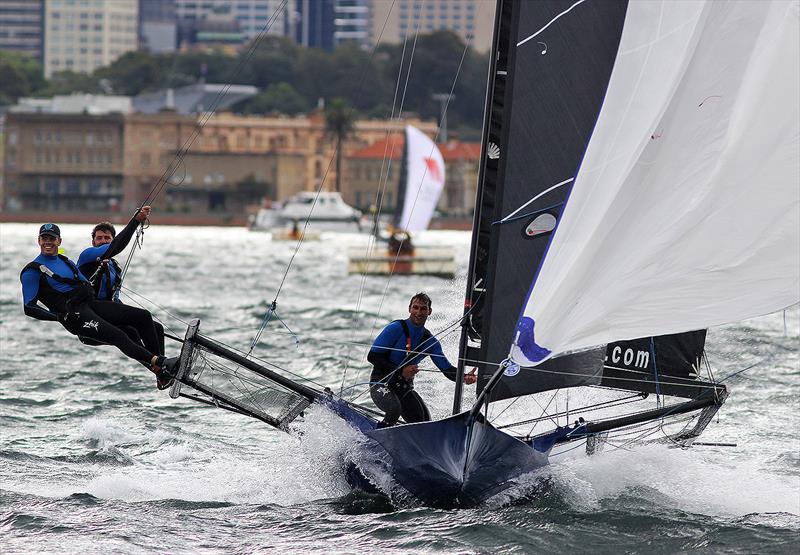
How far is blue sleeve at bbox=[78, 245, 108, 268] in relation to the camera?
8094 mm

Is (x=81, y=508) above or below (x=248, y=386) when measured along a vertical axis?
below

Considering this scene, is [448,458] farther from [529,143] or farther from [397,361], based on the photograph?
[529,143]

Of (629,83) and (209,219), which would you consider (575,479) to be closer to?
(629,83)

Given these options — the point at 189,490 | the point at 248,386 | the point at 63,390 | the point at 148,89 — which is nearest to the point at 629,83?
the point at 248,386

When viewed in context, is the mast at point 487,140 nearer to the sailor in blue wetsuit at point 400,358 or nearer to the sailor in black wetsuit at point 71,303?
the sailor in blue wetsuit at point 400,358

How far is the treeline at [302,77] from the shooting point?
108062mm

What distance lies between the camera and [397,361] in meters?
7.88

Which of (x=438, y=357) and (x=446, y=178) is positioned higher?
(x=438, y=357)

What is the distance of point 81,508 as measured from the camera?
772cm

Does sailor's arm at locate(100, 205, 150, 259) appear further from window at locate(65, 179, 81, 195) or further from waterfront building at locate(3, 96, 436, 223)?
Answer: window at locate(65, 179, 81, 195)

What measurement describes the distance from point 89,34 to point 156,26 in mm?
11745

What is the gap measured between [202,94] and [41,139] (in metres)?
13.8

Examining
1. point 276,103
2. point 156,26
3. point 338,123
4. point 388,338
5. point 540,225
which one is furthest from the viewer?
point 156,26

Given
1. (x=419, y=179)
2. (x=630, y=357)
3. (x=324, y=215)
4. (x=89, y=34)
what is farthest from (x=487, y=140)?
(x=89, y=34)
